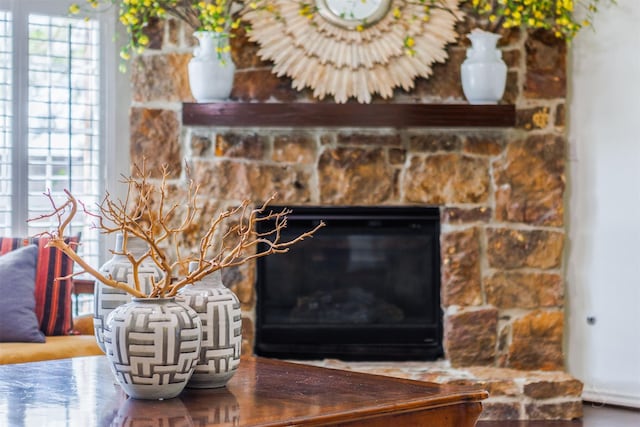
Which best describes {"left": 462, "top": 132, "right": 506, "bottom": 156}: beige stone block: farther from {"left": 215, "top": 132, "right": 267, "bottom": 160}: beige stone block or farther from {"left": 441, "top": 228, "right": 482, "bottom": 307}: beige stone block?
{"left": 215, "top": 132, "right": 267, "bottom": 160}: beige stone block

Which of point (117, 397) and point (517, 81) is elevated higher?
point (517, 81)

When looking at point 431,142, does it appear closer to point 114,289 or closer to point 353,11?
point 353,11

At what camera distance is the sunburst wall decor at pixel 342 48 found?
15.1 feet

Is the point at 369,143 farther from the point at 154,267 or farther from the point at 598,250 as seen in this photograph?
the point at 154,267

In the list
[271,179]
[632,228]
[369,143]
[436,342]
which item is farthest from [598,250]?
[271,179]

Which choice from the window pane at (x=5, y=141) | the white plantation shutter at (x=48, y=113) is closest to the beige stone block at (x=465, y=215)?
the white plantation shutter at (x=48, y=113)

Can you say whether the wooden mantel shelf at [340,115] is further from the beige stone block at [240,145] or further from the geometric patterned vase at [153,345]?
the geometric patterned vase at [153,345]

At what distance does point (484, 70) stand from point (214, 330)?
2.70m

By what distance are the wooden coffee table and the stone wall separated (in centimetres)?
224

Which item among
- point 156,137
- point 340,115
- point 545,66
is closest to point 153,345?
point 340,115

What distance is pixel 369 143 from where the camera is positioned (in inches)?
183

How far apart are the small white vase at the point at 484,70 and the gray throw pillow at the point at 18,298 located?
2.10 m

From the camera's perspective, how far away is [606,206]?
4754mm

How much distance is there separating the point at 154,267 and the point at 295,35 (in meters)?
2.45
